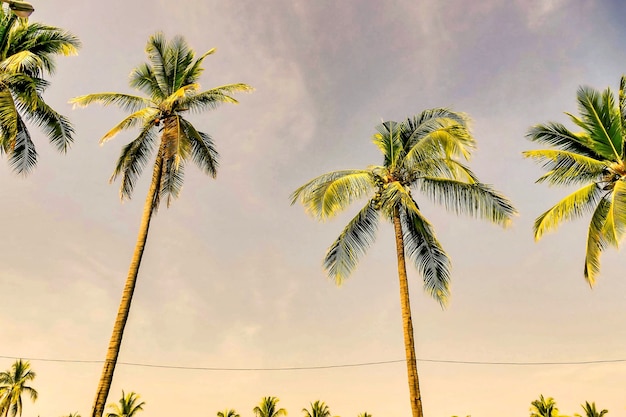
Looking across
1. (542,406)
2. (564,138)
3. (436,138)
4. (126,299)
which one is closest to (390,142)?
(436,138)

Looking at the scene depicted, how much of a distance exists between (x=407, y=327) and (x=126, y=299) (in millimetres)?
9102

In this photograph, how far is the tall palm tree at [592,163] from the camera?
48.8 feet

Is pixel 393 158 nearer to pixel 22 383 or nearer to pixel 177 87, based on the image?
pixel 177 87

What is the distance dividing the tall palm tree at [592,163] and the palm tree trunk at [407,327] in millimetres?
5388

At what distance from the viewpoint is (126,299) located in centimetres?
1369

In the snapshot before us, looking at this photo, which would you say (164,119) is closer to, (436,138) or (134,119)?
(134,119)

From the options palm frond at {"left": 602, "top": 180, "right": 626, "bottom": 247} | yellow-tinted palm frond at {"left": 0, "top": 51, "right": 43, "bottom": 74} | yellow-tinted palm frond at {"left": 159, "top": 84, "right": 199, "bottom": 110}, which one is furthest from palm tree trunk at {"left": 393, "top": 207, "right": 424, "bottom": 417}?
yellow-tinted palm frond at {"left": 0, "top": 51, "right": 43, "bottom": 74}

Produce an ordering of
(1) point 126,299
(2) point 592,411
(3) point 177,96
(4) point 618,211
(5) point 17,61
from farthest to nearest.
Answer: (2) point 592,411 → (3) point 177,96 → (1) point 126,299 → (5) point 17,61 → (4) point 618,211

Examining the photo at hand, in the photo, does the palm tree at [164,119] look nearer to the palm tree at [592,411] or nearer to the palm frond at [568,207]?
the palm frond at [568,207]

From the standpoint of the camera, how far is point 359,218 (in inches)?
675

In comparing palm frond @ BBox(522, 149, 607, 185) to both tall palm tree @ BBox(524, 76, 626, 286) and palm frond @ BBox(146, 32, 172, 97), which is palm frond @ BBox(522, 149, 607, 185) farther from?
palm frond @ BBox(146, 32, 172, 97)

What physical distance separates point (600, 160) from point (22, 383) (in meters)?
56.6

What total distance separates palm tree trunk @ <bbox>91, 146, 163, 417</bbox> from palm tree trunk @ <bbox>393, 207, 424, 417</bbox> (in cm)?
880

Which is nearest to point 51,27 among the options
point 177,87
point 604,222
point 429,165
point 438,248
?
point 177,87
